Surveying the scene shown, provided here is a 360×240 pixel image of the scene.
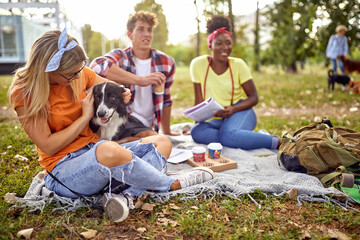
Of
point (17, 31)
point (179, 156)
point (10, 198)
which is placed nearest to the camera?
point (10, 198)

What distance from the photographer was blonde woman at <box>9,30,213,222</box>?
6.62 ft

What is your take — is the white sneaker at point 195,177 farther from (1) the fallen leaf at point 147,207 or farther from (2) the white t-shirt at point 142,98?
(2) the white t-shirt at point 142,98

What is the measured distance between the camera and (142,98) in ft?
13.2

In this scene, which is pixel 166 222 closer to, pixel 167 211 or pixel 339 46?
pixel 167 211

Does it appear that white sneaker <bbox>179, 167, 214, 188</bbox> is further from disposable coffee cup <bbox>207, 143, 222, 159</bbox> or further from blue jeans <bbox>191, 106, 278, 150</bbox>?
blue jeans <bbox>191, 106, 278, 150</bbox>

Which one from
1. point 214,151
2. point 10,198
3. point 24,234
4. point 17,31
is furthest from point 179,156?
point 17,31

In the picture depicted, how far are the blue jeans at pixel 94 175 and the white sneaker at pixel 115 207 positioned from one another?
5.0 inches

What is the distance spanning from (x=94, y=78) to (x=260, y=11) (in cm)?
1212

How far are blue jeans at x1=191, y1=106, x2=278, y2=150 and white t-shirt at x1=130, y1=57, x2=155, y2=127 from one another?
2.33ft

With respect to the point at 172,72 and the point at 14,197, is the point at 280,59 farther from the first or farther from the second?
the point at 14,197

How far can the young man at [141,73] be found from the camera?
3.55m

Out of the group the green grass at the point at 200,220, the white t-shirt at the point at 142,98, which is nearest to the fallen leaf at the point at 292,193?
the green grass at the point at 200,220

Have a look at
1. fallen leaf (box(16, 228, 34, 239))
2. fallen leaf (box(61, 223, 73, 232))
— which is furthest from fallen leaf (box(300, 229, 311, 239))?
fallen leaf (box(16, 228, 34, 239))

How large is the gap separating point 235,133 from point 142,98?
52.9 inches
